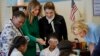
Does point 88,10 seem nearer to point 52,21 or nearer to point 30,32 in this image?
point 52,21

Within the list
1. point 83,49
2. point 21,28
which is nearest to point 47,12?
point 21,28

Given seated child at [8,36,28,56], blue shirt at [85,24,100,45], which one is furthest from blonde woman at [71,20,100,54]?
seated child at [8,36,28,56]

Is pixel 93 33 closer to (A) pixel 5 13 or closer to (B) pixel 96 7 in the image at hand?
(B) pixel 96 7

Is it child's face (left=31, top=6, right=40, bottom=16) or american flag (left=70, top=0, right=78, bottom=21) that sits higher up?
child's face (left=31, top=6, right=40, bottom=16)

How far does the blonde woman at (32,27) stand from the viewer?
9.30 feet

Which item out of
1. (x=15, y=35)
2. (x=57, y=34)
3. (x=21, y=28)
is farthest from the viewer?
(x=57, y=34)

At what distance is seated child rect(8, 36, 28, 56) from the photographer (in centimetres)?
249

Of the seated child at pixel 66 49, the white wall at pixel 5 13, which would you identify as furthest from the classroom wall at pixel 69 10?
the seated child at pixel 66 49

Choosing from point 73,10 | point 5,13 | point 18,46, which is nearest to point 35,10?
point 18,46

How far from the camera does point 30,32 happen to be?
9.67 ft

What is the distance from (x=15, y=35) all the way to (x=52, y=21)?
2.27 feet

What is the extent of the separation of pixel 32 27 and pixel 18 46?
438 millimetres

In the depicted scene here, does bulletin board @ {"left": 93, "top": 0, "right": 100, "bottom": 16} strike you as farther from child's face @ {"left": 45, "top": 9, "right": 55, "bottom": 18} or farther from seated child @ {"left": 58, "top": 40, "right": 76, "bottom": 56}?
seated child @ {"left": 58, "top": 40, "right": 76, "bottom": 56}

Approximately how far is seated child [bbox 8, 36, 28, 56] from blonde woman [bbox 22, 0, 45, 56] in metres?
0.25
